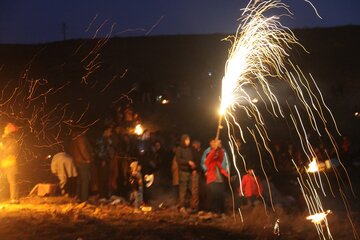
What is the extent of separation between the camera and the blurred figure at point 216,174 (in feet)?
42.8

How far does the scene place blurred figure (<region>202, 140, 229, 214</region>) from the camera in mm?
13039

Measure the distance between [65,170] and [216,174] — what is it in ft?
13.6

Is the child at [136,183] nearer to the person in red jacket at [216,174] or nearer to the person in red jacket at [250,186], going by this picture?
the person in red jacket at [216,174]

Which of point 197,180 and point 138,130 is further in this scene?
point 138,130

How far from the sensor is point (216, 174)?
13.1 meters

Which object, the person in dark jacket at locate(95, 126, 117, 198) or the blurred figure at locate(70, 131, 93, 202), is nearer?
the blurred figure at locate(70, 131, 93, 202)

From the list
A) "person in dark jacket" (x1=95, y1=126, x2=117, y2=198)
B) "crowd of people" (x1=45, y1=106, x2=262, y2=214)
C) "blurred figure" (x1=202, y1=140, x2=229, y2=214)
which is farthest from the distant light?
"blurred figure" (x1=202, y1=140, x2=229, y2=214)

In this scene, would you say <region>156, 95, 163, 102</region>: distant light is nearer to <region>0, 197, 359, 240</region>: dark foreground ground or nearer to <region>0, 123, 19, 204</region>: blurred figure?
<region>0, 197, 359, 240</region>: dark foreground ground

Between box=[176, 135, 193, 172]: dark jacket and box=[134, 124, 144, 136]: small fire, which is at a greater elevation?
box=[134, 124, 144, 136]: small fire

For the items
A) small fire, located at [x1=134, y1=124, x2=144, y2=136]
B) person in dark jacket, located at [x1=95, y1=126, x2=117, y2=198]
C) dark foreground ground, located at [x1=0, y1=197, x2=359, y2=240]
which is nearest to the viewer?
dark foreground ground, located at [x1=0, y1=197, x2=359, y2=240]

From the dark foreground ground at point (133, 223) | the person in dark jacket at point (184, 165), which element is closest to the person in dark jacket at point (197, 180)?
the person in dark jacket at point (184, 165)

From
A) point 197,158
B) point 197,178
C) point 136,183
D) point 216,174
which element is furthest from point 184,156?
point 136,183

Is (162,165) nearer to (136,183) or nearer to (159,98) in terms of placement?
(136,183)

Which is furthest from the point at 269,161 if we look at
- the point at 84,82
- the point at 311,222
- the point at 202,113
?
the point at 84,82
